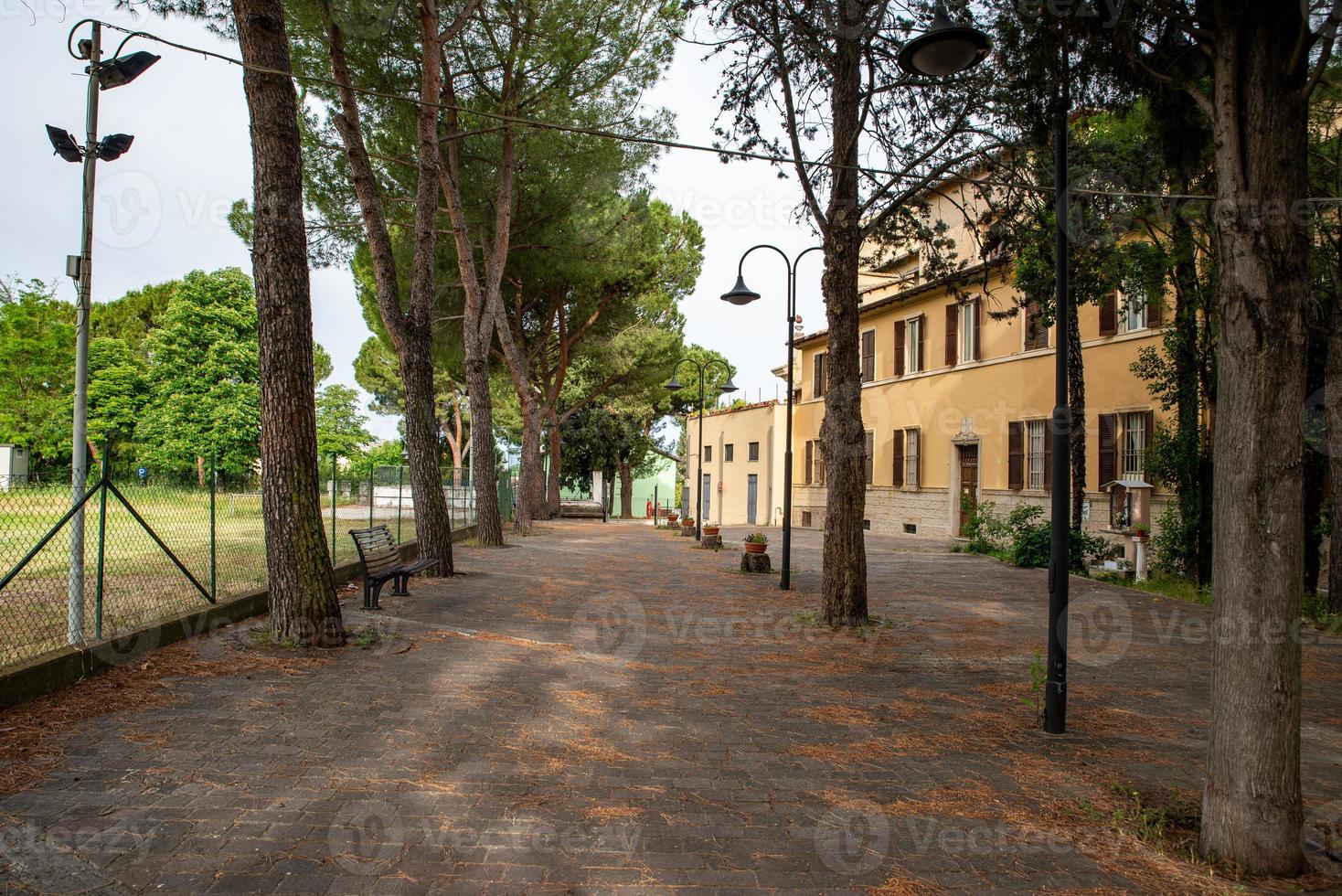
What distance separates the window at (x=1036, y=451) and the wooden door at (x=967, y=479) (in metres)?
2.02

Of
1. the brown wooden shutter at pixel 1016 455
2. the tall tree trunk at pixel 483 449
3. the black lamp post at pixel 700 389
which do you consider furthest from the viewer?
the black lamp post at pixel 700 389

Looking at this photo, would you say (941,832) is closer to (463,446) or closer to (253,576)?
(253,576)

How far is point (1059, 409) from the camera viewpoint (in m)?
5.22

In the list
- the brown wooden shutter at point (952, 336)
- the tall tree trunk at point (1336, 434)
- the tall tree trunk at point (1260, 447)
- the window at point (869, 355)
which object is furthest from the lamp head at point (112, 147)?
the window at point (869, 355)

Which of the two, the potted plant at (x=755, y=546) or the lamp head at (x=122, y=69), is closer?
the lamp head at (x=122, y=69)

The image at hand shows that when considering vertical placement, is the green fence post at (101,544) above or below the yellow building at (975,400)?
below

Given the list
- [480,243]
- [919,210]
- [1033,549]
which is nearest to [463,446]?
[480,243]

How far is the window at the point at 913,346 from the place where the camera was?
25438 mm

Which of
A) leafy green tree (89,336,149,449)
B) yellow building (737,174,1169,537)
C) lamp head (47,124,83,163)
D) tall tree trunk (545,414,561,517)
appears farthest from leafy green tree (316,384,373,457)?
lamp head (47,124,83,163)

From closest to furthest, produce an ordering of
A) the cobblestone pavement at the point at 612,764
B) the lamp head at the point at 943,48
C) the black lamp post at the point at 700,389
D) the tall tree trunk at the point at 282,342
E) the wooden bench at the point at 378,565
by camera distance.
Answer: the cobblestone pavement at the point at 612,764
the lamp head at the point at 943,48
the tall tree trunk at the point at 282,342
the wooden bench at the point at 378,565
the black lamp post at the point at 700,389

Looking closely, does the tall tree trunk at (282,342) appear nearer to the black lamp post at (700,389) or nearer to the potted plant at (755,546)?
the potted plant at (755,546)

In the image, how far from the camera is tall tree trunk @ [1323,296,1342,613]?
9.96 meters

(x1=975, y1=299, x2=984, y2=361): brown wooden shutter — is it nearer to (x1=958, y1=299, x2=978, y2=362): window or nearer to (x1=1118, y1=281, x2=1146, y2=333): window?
(x1=958, y1=299, x2=978, y2=362): window

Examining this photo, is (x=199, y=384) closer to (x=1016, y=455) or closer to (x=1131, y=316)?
(x=1016, y=455)
